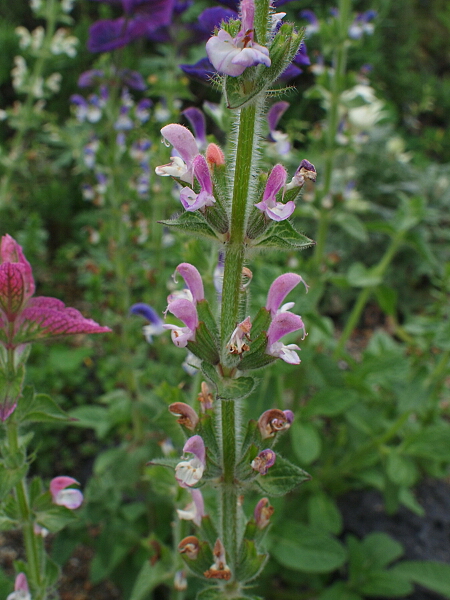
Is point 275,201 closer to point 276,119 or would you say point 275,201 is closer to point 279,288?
point 279,288

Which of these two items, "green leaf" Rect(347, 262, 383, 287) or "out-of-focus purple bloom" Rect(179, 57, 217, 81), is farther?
"green leaf" Rect(347, 262, 383, 287)

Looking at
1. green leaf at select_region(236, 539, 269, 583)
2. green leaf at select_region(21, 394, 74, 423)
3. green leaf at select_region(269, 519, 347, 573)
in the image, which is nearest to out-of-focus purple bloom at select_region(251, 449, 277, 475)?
green leaf at select_region(236, 539, 269, 583)

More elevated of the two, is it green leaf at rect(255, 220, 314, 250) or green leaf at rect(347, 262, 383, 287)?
green leaf at rect(255, 220, 314, 250)

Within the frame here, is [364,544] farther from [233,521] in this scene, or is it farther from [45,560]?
[45,560]

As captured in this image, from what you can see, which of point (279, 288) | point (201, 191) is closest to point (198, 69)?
point (201, 191)

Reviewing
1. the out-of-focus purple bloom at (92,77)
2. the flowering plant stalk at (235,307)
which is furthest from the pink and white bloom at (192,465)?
the out-of-focus purple bloom at (92,77)

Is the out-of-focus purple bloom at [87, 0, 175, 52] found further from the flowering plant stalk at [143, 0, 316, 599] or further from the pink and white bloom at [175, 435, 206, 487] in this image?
the pink and white bloom at [175, 435, 206, 487]

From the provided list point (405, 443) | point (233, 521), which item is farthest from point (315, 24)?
point (233, 521)

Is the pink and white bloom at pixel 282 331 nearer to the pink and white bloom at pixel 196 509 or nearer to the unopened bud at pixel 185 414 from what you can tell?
the unopened bud at pixel 185 414
